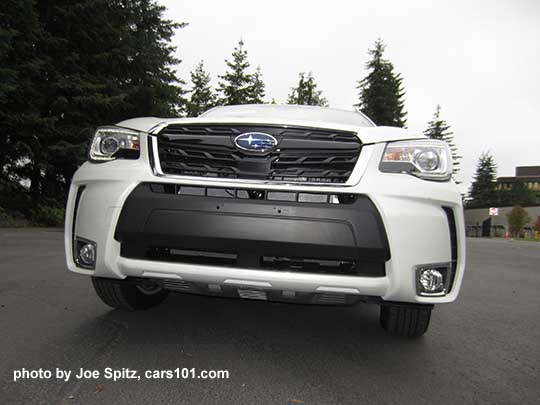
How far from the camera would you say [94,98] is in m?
13.2

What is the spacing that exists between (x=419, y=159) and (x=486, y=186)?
72845 mm

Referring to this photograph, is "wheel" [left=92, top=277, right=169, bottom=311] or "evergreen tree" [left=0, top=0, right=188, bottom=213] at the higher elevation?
"evergreen tree" [left=0, top=0, right=188, bottom=213]

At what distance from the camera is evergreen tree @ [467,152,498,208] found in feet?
208

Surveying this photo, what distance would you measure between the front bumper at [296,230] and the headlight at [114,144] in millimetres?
207

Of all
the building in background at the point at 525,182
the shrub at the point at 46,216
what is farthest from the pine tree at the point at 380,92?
the building in background at the point at 525,182

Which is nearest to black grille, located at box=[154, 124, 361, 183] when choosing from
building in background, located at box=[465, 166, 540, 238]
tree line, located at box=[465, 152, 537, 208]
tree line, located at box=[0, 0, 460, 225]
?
tree line, located at box=[0, 0, 460, 225]

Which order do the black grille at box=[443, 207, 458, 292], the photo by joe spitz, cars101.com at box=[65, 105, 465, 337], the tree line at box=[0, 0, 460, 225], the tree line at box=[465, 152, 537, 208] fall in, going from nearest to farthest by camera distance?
1. the photo by joe spitz, cars101.com at box=[65, 105, 465, 337]
2. the black grille at box=[443, 207, 458, 292]
3. the tree line at box=[0, 0, 460, 225]
4. the tree line at box=[465, 152, 537, 208]

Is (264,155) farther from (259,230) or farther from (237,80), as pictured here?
(237,80)

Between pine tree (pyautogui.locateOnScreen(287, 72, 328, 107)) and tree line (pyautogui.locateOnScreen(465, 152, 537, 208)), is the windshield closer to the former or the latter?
pine tree (pyautogui.locateOnScreen(287, 72, 328, 107))

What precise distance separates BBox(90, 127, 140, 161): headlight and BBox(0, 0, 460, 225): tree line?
10.8 meters

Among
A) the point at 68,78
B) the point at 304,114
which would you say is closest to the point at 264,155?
the point at 304,114

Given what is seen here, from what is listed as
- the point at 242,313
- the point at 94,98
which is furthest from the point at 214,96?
the point at 242,313

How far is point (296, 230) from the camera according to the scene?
1.65 meters

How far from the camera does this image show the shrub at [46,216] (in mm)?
12961
